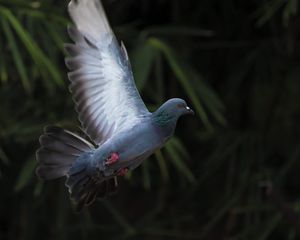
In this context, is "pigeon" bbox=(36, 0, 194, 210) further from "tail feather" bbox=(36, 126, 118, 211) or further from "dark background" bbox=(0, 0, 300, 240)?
"dark background" bbox=(0, 0, 300, 240)

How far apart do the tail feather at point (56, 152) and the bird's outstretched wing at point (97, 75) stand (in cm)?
4

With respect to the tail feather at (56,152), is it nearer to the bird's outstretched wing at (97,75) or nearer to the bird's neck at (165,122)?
the bird's outstretched wing at (97,75)

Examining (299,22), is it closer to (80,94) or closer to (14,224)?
(14,224)

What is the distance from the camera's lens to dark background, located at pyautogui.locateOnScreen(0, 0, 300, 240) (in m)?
3.18

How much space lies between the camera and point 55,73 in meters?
2.78

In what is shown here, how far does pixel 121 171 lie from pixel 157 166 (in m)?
2.00

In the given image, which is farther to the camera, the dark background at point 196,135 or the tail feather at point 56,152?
the dark background at point 196,135

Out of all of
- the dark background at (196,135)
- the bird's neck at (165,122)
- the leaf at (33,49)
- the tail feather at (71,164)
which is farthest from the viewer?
the dark background at (196,135)

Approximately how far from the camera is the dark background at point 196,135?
3176 mm

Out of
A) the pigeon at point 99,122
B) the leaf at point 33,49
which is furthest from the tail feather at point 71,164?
the leaf at point 33,49

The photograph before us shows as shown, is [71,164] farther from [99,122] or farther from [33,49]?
[33,49]

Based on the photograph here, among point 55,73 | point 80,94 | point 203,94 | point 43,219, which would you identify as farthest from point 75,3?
point 43,219

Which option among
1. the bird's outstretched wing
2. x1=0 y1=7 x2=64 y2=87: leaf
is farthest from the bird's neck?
x1=0 y1=7 x2=64 y2=87: leaf

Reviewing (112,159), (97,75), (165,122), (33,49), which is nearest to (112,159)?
(112,159)
